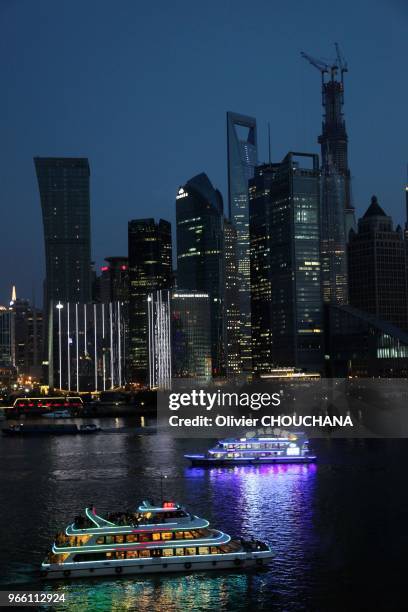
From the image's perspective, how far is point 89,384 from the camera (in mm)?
194500

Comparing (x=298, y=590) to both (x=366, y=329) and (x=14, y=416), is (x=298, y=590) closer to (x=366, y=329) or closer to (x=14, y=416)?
(x=14, y=416)

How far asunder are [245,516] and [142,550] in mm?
11304

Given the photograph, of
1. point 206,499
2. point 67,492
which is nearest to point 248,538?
point 206,499

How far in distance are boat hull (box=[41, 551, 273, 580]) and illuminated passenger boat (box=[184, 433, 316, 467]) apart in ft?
105

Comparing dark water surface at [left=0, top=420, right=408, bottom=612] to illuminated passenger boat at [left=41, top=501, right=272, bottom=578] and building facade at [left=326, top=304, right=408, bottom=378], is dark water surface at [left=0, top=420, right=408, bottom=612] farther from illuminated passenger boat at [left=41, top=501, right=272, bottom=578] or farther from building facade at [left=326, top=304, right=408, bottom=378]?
building facade at [left=326, top=304, right=408, bottom=378]

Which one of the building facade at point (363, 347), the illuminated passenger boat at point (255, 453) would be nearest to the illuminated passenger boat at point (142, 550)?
the illuminated passenger boat at point (255, 453)

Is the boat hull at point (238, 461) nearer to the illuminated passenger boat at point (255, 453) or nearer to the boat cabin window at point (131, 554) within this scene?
the illuminated passenger boat at point (255, 453)

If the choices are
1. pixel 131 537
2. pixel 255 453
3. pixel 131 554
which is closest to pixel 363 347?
pixel 255 453

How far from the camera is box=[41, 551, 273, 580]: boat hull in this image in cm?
3225

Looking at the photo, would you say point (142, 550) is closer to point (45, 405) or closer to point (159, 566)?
point (159, 566)

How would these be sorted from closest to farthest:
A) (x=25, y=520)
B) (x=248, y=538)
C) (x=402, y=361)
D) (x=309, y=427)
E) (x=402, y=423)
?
1. (x=248, y=538)
2. (x=25, y=520)
3. (x=309, y=427)
4. (x=402, y=423)
5. (x=402, y=361)

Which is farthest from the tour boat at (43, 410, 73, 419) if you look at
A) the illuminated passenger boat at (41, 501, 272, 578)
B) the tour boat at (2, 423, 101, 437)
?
the illuminated passenger boat at (41, 501, 272, 578)

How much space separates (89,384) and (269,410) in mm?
61100

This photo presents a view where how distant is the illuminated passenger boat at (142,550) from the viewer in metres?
32.5
